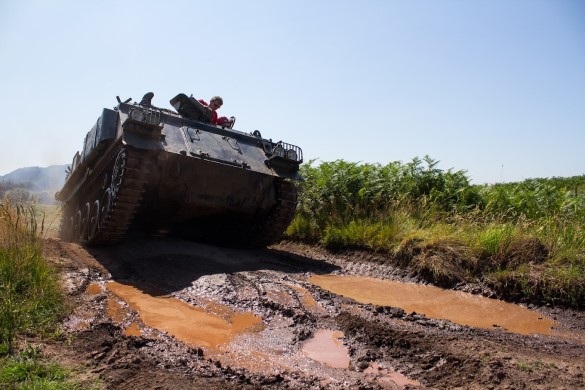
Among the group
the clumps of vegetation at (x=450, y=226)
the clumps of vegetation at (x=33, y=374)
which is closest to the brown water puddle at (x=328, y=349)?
the clumps of vegetation at (x=33, y=374)

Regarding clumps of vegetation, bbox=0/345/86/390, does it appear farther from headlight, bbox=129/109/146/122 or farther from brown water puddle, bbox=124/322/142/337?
headlight, bbox=129/109/146/122

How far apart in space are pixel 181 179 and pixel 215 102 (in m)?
3.14

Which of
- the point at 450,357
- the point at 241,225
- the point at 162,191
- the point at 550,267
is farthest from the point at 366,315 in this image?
the point at 241,225

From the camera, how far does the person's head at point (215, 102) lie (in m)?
10.5

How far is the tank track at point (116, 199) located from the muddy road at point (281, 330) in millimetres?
346

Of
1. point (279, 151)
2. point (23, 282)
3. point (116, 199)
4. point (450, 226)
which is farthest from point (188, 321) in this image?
point (450, 226)

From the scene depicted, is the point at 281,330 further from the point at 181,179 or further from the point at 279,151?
the point at 279,151

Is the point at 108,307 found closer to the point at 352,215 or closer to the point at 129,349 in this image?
the point at 129,349

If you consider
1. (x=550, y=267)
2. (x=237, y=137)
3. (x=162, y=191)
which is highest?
(x=237, y=137)

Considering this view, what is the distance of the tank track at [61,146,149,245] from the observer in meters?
7.04

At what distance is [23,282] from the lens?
4480 mm

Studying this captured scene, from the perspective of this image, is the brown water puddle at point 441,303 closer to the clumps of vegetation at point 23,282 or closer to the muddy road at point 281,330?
the muddy road at point 281,330

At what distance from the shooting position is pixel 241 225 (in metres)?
9.34

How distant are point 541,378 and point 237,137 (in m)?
6.86
